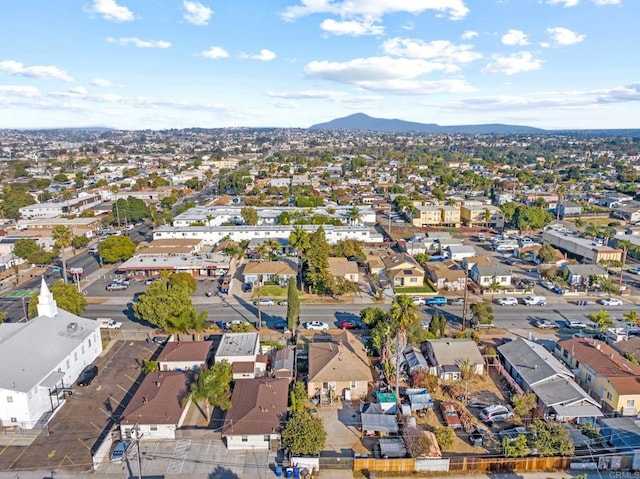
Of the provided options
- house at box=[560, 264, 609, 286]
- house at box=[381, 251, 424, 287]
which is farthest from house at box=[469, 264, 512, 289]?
house at box=[560, 264, 609, 286]

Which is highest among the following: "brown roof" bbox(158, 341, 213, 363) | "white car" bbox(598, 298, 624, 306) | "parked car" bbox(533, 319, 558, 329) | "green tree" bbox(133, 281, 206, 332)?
"green tree" bbox(133, 281, 206, 332)

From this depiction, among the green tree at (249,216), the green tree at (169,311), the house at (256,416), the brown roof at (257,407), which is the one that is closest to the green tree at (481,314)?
the brown roof at (257,407)

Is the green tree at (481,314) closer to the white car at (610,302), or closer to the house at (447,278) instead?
the house at (447,278)

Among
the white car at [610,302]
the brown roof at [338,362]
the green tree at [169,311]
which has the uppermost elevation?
the green tree at [169,311]

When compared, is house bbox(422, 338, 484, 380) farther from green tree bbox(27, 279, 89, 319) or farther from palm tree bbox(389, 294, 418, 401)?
green tree bbox(27, 279, 89, 319)

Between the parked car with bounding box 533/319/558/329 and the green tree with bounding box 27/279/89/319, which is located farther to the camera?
the parked car with bounding box 533/319/558/329
